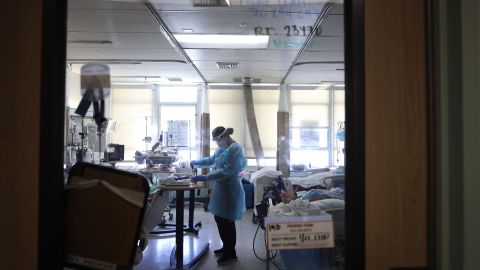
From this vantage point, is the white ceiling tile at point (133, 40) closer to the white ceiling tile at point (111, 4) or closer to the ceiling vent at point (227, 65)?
the white ceiling tile at point (111, 4)

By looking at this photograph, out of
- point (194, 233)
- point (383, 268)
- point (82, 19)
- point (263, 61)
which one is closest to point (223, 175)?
point (194, 233)

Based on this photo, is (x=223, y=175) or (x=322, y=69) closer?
(x=223, y=175)

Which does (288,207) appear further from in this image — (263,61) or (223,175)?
(263,61)

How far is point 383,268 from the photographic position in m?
0.96

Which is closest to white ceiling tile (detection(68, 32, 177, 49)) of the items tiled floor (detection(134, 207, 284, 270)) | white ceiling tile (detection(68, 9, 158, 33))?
white ceiling tile (detection(68, 9, 158, 33))

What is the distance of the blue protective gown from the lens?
3.23 m

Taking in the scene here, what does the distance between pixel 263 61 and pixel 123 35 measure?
1.74 m

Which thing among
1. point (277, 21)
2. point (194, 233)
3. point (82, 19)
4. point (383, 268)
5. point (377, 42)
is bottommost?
point (194, 233)

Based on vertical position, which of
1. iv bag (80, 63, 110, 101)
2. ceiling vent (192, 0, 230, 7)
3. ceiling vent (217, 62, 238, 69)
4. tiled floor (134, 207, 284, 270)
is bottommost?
tiled floor (134, 207, 284, 270)

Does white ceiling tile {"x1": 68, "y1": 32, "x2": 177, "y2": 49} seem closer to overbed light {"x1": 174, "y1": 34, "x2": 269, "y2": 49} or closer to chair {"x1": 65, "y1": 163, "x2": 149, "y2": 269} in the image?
overbed light {"x1": 174, "y1": 34, "x2": 269, "y2": 49}

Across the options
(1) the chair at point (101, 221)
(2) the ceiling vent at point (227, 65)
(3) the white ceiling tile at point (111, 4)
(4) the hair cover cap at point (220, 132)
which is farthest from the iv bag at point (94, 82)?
(2) the ceiling vent at point (227, 65)

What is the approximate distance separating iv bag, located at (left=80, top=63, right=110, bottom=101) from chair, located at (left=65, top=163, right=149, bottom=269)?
26 centimetres

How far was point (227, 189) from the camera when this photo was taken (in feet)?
10.9

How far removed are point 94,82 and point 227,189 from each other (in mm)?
2460
